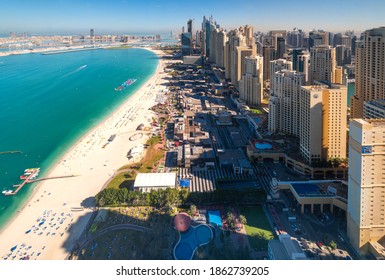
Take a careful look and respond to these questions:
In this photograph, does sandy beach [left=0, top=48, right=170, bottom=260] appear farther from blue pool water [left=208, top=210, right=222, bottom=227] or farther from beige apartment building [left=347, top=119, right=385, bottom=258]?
beige apartment building [left=347, top=119, right=385, bottom=258]

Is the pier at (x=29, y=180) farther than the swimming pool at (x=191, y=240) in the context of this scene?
Yes

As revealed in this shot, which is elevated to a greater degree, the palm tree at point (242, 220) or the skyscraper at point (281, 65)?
the skyscraper at point (281, 65)

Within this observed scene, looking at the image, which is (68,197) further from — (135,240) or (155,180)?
(135,240)

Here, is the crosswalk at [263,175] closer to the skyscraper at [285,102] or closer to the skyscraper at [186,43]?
the skyscraper at [285,102]

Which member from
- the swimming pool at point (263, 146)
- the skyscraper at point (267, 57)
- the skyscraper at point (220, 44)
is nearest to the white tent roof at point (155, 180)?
the swimming pool at point (263, 146)

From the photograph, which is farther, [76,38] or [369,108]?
[76,38]

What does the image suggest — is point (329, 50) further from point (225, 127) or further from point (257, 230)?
point (257, 230)

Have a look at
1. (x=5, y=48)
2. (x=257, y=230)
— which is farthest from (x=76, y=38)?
(x=257, y=230)
